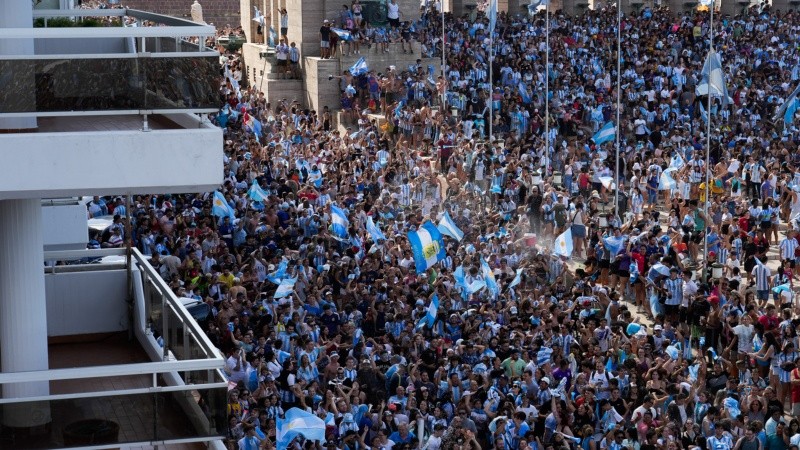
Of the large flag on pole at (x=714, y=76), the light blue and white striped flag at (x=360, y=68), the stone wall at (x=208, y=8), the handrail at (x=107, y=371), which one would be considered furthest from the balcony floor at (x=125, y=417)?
the stone wall at (x=208, y=8)

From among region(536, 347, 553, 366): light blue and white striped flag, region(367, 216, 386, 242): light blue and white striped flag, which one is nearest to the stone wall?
region(367, 216, 386, 242): light blue and white striped flag

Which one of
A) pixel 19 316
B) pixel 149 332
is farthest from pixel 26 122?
pixel 149 332

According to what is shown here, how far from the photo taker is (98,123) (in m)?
9.80

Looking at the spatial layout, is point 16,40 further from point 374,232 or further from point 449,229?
point 374,232

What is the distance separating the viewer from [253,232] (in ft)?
84.9

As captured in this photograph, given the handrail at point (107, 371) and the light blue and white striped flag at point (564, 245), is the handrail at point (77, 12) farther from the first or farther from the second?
the light blue and white striped flag at point (564, 245)

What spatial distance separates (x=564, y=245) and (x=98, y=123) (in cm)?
1696

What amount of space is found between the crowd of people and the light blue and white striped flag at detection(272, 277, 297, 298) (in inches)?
1.8

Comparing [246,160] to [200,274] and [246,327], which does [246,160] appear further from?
[246,327]

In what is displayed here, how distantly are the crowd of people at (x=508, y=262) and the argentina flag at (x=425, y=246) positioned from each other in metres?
0.24

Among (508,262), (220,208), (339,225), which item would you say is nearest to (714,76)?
(508,262)

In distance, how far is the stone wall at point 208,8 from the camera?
66312 millimetres

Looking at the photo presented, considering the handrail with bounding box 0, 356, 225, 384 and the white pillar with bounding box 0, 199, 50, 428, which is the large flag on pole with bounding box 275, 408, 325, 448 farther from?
the handrail with bounding box 0, 356, 225, 384

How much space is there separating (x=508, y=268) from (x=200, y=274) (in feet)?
17.5
